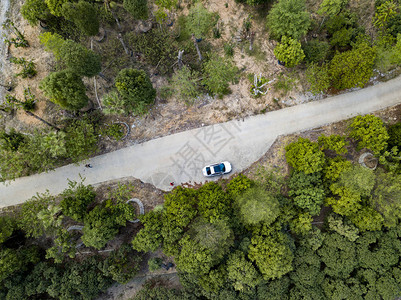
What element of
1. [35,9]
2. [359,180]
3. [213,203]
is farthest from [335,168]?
[35,9]

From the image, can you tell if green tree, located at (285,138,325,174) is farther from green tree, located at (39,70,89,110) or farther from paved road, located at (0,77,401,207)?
green tree, located at (39,70,89,110)

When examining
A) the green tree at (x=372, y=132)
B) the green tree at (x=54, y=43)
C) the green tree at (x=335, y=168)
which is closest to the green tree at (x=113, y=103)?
the green tree at (x=54, y=43)

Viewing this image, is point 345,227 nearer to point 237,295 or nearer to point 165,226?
point 237,295

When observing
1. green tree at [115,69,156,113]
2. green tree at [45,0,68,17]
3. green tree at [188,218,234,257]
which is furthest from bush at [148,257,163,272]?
green tree at [45,0,68,17]

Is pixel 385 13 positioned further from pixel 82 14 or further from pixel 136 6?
pixel 82 14

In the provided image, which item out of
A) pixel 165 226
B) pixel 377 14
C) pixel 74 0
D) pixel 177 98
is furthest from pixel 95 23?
pixel 377 14

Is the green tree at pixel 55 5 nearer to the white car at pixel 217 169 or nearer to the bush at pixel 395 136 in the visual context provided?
the white car at pixel 217 169
